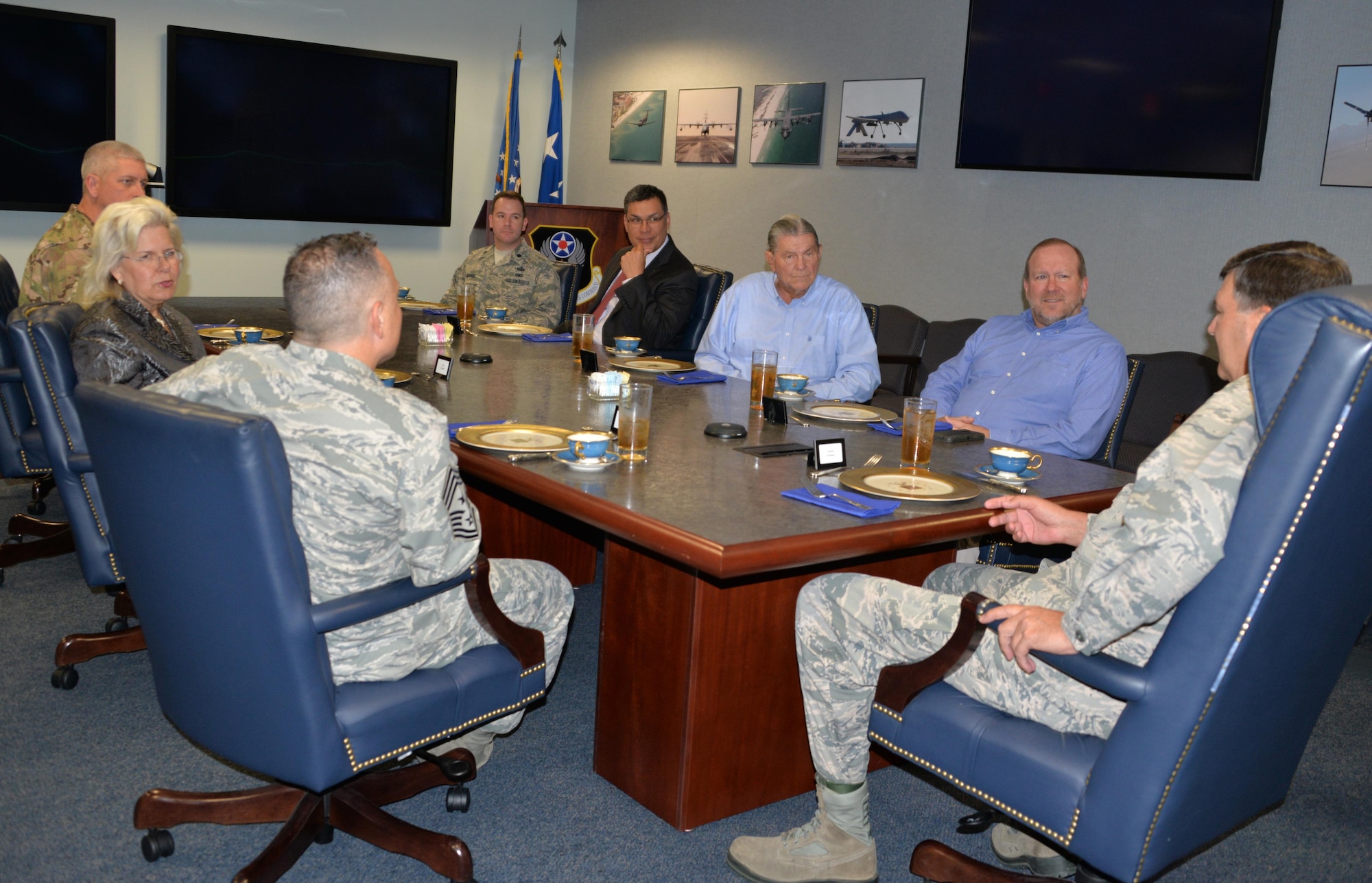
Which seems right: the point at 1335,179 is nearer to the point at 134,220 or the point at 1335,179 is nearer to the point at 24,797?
the point at 134,220

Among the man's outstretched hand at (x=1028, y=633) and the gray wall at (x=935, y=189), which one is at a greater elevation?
the gray wall at (x=935, y=189)

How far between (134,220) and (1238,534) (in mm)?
2724

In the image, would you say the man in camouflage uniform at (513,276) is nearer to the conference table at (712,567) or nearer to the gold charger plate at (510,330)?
the gold charger plate at (510,330)

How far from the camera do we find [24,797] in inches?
87.3

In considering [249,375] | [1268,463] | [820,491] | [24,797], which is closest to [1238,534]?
[1268,463]

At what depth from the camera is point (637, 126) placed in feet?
25.0

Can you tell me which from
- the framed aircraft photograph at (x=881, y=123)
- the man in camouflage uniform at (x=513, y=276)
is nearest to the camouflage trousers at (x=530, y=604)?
the man in camouflage uniform at (x=513, y=276)

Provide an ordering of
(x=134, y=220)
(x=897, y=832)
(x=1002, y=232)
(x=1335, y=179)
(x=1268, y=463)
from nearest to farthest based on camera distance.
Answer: (x=1268, y=463), (x=897, y=832), (x=134, y=220), (x=1335, y=179), (x=1002, y=232)

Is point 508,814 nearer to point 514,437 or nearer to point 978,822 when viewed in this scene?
point 514,437

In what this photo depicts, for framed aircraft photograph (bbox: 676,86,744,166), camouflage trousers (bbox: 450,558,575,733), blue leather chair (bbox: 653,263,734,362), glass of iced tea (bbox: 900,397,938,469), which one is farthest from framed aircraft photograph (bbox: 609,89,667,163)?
camouflage trousers (bbox: 450,558,575,733)

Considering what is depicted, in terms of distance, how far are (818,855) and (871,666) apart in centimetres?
42

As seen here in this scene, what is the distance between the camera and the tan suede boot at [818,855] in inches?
82.0

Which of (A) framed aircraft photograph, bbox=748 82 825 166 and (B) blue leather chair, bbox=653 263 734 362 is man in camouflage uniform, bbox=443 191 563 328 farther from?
(A) framed aircraft photograph, bbox=748 82 825 166

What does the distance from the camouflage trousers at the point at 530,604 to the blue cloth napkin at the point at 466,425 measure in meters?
0.37
